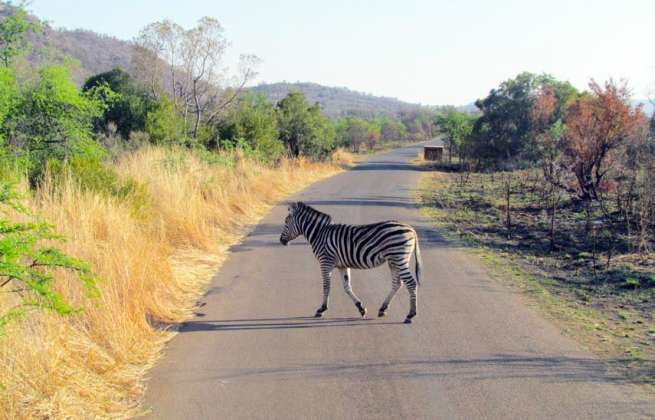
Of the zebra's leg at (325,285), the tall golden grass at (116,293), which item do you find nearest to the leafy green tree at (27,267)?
the tall golden grass at (116,293)

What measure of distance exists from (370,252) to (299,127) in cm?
2946

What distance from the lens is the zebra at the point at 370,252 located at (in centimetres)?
825

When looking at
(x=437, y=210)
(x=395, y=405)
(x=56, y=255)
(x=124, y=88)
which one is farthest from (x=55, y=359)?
(x=124, y=88)

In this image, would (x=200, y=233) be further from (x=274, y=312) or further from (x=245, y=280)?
(x=274, y=312)

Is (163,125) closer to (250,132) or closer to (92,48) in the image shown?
(250,132)

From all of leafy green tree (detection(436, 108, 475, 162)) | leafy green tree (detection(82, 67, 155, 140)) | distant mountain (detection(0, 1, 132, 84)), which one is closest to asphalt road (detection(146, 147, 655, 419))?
leafy green tree (detection(82, 67, 155, 140))

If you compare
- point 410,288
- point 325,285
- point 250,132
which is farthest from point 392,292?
point 250,132

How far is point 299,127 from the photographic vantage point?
37219 millimetres

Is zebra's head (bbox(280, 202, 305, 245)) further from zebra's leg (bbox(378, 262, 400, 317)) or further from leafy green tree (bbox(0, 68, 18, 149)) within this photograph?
leafy green tree (bbox(0, 68, 18, 149))

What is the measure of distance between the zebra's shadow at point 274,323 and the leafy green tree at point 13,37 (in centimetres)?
940

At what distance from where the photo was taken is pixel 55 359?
17.5 ft

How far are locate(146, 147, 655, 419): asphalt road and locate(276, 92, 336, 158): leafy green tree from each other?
1062 inches

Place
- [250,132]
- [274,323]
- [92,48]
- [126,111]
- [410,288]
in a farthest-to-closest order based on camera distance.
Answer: [92,48]
[250,132]
[126,111]
[410,288]
[274,323]

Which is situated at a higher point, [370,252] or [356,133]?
[356,133]
